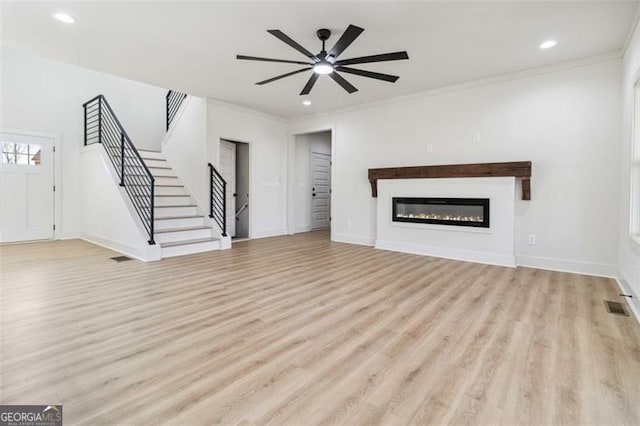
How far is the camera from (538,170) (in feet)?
14.3

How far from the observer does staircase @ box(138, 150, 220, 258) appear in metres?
5.13

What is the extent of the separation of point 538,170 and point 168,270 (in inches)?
207

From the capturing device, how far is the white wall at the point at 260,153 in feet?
20.1

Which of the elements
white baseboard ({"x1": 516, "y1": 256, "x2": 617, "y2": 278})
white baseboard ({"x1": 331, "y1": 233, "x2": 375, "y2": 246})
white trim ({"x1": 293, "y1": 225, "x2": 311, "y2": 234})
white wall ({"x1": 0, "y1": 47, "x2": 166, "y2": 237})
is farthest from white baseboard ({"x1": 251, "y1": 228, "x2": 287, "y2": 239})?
white baseboard ({"x1": 516, "y1": 256, "x2": 617, "y2": 278})

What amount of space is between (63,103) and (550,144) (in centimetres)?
889

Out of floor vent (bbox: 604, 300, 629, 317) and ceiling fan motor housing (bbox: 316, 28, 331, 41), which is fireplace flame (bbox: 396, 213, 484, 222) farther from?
ceiling fan motor housing (bbox: 316, 28, 331, 41)

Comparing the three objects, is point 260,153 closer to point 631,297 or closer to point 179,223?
point 179,223

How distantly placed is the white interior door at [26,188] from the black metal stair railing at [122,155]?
0.86 m

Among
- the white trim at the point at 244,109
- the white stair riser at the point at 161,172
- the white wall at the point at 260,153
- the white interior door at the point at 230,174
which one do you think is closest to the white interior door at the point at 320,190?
the white wall at the point at 260,153

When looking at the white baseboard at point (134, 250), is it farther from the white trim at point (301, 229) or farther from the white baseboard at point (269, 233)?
the white trim at point (301, 229)

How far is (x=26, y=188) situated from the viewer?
5.99m

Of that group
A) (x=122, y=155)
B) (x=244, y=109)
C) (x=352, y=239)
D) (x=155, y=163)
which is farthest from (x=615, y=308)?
(x=155, y=163)

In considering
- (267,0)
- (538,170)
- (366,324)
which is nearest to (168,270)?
(366,324)

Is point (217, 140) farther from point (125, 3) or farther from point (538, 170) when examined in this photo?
point (538, 170)
